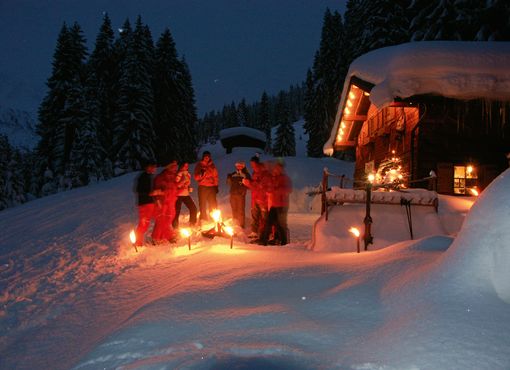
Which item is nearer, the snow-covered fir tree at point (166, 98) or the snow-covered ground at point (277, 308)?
the snow-covered ground at point (277, 308)

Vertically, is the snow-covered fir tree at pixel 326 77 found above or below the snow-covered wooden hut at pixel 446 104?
above

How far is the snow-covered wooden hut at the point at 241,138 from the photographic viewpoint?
42219 mm

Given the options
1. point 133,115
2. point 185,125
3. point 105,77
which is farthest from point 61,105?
point 185,125

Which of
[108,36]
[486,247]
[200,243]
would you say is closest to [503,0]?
[200,243]

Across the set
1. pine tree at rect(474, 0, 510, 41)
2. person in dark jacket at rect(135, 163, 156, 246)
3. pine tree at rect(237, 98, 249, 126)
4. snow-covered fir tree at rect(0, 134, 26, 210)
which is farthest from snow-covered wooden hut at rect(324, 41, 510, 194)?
pine tree at rect(237, 98, 249, 126)

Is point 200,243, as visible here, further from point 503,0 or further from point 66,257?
point 503,0

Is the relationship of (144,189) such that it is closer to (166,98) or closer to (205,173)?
(205,173)

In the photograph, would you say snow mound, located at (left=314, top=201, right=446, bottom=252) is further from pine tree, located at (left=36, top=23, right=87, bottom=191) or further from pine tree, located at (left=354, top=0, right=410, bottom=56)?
pine tree, located at (left=36, top=23, right=87, bottom=191)

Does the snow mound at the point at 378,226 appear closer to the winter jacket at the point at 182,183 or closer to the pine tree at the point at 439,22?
the winter jacket at the point at 182,183

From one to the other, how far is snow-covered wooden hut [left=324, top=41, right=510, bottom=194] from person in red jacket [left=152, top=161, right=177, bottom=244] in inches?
266

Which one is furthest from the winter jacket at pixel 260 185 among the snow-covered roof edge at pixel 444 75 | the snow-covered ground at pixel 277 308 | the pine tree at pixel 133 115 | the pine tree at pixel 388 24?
the pine tree at pixel 133 115

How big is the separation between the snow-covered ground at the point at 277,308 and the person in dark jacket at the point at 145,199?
3.85ft

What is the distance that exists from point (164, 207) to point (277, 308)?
19.0 ft

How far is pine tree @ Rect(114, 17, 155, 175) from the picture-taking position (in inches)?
1296
